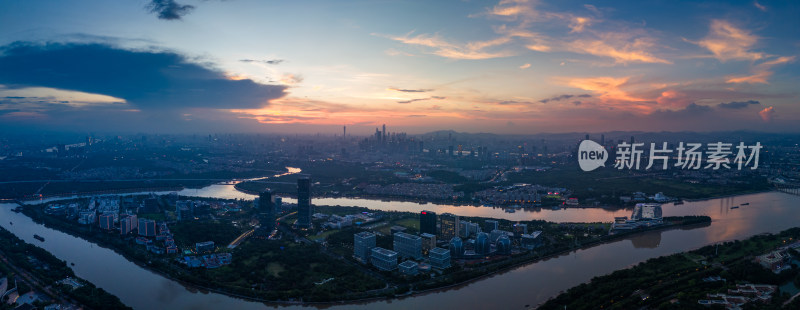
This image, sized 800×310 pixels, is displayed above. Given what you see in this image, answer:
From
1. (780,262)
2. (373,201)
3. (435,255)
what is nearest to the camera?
(780,262)

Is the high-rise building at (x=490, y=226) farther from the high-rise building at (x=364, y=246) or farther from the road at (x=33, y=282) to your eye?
the road at (x=33, y=282)

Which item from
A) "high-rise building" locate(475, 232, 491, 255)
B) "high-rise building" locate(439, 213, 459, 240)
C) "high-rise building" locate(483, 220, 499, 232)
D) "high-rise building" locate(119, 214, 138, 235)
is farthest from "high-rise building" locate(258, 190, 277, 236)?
"high-rise building" locate(483, 220, 499, 232)

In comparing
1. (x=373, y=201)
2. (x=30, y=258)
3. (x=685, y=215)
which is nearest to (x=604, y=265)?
(x=685, y=215)

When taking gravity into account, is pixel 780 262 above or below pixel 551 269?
above

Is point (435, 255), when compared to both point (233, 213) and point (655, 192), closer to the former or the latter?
point (233, 213)

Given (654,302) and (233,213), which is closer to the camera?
(654,302)

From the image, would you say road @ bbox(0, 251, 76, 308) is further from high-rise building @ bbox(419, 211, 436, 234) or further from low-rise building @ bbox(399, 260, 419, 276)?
high-rise building @ bbox(419, 211, 436, 234)

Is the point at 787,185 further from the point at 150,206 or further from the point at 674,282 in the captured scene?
the point at 150,206
